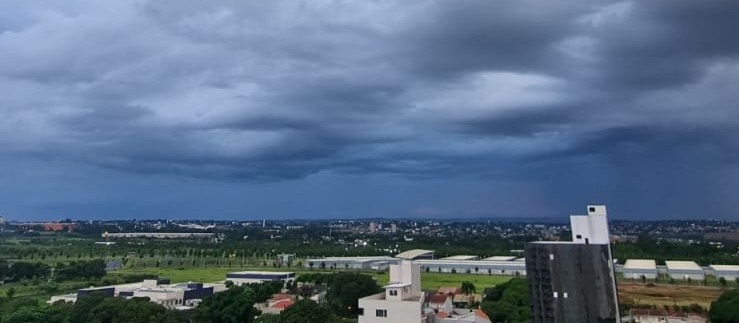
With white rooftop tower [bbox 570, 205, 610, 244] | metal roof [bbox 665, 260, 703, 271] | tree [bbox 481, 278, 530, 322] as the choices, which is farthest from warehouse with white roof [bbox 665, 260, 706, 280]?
white rooftop tower [bbox 570, 205, 610, 244]

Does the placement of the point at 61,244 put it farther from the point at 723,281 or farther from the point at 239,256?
the point at 723,281

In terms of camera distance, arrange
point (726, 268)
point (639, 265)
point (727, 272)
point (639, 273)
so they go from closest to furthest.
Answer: point (727, 272), point (726, 268), point (639, 273), point (639, 265)

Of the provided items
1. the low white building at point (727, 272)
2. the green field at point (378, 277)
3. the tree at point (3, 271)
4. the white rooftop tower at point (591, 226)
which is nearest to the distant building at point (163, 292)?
the green field at point (378, 277)

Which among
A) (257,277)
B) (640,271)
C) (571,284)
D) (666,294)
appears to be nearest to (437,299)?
(571,284)

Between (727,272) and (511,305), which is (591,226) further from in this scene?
(727,272)

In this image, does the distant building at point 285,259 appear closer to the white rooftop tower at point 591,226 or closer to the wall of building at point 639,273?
the wall of building at point 639,273
